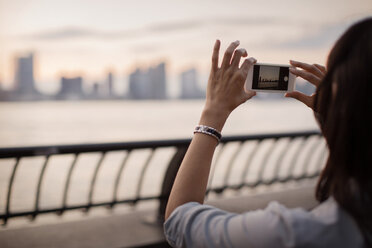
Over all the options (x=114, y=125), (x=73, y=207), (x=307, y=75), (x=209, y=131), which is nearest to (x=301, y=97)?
(x=307, y=75)

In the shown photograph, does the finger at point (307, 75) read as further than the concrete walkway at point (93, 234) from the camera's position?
No

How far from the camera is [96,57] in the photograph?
79.1 meters

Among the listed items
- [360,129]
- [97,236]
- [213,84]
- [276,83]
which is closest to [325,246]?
[360,129]

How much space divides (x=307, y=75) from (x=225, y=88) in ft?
1.40

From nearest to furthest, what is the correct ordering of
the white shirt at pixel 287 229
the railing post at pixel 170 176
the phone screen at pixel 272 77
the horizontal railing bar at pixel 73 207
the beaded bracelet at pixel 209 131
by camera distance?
1. the white shirt at pixel 287 229
2. the beaded bracelet at pixel 209 131
3. the phone screen at pixel 272 77
4. the horizontal railing bar at pixel 73 207
5. the railing post at pixel 170 176

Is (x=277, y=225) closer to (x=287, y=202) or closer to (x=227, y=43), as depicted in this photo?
(x=227, y=43)

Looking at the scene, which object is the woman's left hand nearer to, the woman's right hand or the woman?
the woman

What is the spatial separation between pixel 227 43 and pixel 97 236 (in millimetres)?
3023

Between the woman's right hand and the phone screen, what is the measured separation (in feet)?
0.09

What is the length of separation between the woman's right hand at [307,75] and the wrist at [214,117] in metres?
0.39

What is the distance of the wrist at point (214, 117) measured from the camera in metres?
1.00

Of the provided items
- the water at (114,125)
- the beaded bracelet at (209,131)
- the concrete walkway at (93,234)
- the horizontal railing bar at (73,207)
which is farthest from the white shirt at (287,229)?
the water at (114,125)

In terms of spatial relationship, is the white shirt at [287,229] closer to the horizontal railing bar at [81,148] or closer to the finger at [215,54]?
the finger at [215,54]

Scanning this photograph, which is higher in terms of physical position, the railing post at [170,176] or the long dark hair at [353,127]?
the long dark hair at [353,127]
